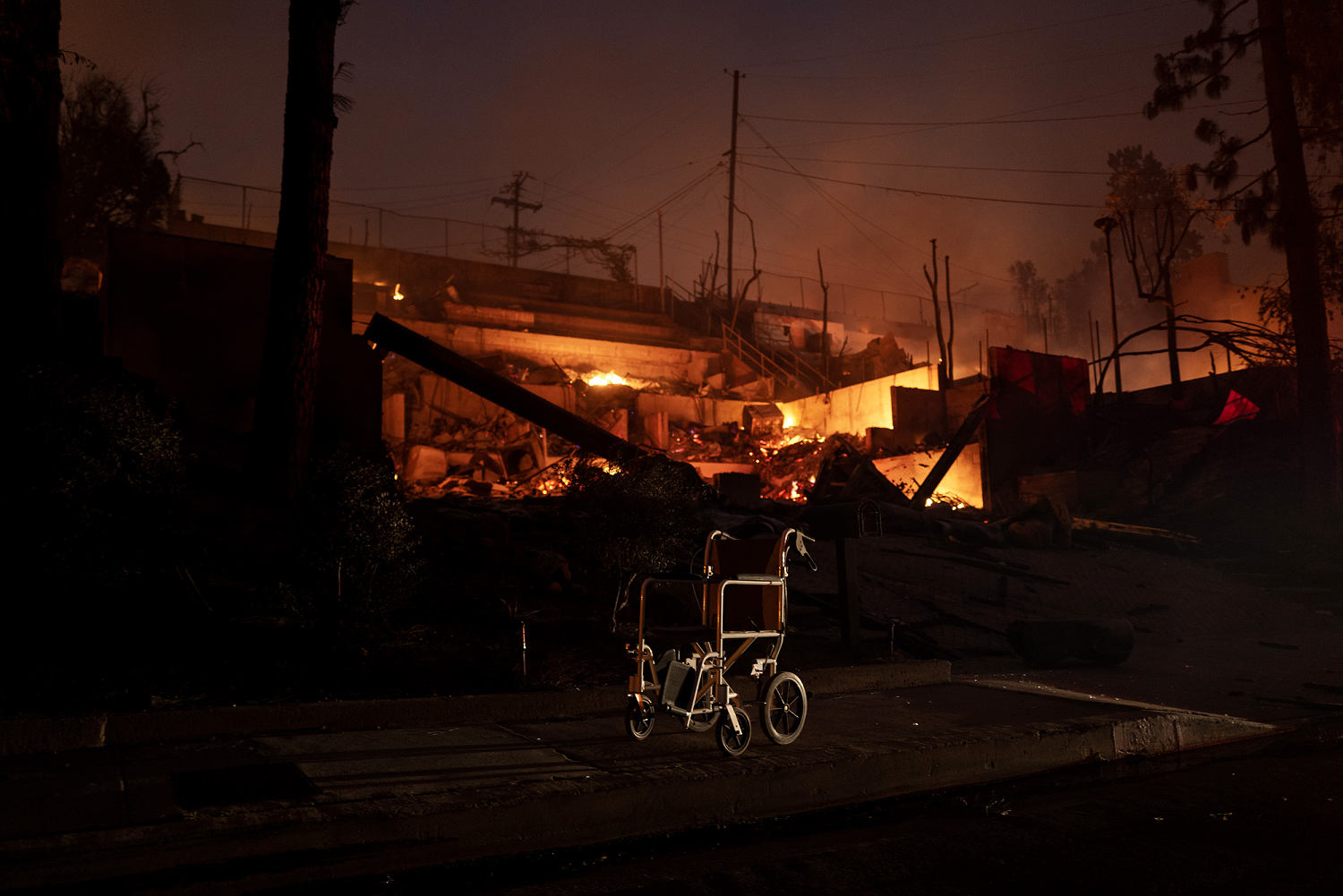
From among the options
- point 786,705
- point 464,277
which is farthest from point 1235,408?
point 464,277

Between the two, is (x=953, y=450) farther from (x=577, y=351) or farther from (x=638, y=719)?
(x=638, y=719)

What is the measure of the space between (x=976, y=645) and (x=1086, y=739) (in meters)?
5.64

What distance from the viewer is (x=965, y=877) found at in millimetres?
3818

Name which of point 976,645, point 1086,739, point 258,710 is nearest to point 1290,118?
point 976,645

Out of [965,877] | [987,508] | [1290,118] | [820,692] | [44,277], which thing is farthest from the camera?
[987,508]

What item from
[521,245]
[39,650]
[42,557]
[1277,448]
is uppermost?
[521,245]

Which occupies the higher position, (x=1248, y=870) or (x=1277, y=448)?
(x=1277, y=448)

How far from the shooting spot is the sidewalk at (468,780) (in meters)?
3.68

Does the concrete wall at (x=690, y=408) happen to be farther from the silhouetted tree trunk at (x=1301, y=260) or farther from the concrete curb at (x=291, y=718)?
the concrete curb at (x=291, y=718)

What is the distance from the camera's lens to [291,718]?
6.04 meters

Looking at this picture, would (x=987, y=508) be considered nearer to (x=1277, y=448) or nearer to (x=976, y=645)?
(x=1277, y=448)

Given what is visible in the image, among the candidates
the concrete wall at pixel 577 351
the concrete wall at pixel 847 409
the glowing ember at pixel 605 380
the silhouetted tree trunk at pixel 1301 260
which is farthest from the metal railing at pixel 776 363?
the silhouetted tree trunk at pixel 1301 260

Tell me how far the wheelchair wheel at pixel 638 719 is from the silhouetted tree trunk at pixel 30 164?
7832mm

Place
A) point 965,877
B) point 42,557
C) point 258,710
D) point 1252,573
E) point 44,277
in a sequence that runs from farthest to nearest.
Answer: point 1252,573 < point 44,277 < point 42,557 < point 258,710 < point 965,877
